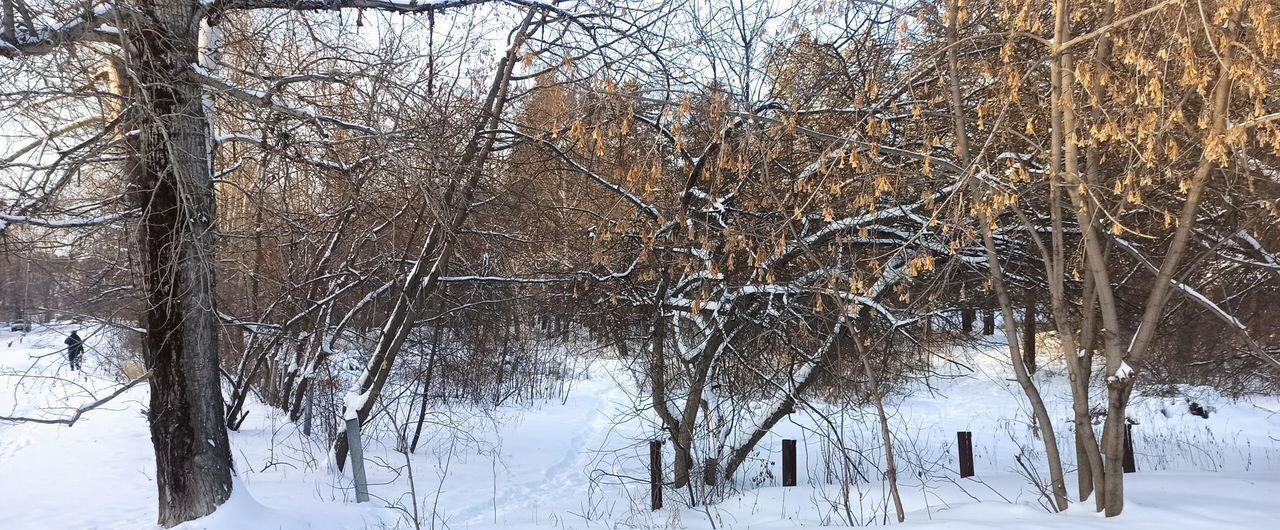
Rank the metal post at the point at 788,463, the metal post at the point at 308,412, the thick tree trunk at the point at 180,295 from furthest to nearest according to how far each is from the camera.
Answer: the metal post at the point at 308,412 → the metal post at the point at 788,463 → the thick tree trunk at the point at 180,295

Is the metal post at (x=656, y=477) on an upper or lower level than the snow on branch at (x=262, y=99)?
lower

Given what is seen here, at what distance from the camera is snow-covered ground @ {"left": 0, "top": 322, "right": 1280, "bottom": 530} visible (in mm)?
6363

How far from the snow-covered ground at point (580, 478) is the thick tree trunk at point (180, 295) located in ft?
1.26

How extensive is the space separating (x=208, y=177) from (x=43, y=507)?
371cm

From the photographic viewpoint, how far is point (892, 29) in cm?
788

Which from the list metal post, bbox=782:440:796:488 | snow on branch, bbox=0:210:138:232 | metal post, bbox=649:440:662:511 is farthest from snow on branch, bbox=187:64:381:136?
metal post, bbox=782:440:796:488

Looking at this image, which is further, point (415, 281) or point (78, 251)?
point (415, 281)

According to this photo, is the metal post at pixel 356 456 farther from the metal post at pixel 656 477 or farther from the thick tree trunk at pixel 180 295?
the metal post at pixel 656 477

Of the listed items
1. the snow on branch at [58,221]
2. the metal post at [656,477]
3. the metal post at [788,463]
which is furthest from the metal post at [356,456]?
the metal post at [788,463]

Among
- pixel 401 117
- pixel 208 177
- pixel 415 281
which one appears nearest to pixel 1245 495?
pixel 401 117

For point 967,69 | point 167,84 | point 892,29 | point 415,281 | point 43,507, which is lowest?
point 43,507

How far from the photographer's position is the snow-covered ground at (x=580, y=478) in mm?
6363

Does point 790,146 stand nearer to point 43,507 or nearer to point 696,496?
point 696,496

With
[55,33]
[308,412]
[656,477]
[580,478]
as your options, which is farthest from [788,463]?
[55,33]
